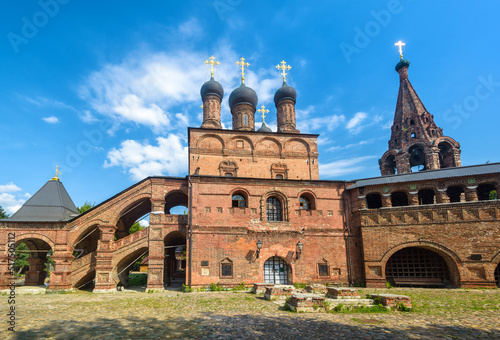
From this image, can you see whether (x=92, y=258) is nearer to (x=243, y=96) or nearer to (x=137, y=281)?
(x=137, y=281)

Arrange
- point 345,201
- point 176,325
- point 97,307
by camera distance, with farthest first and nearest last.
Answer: point 345,201 < point 97,307 < point 176,325

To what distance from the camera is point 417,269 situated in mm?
19094

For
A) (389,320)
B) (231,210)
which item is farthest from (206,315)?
(231,210)

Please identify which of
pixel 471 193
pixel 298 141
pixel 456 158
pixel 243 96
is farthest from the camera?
pixel 243 96

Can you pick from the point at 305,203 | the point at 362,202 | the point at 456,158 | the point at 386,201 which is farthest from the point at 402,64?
the point at 305,203

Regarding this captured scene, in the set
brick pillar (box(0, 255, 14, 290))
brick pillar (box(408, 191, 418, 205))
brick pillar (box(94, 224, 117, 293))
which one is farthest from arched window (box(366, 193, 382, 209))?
brick pillar (box(0, 255, 14, 290))

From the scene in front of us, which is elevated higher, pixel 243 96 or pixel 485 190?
pixel 243 96

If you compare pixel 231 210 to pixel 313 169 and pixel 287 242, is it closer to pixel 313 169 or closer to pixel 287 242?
pixel 287 242

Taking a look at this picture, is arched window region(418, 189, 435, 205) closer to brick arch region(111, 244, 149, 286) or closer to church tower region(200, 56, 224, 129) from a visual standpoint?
church tower region(200, 56, 224, 129)

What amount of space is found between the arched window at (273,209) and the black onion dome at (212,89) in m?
12.0

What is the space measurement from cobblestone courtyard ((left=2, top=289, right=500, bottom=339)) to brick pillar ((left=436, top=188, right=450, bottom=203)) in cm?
673

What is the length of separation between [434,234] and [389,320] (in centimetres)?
1087

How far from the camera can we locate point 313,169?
998 inches

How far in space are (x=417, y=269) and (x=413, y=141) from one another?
12595mm
